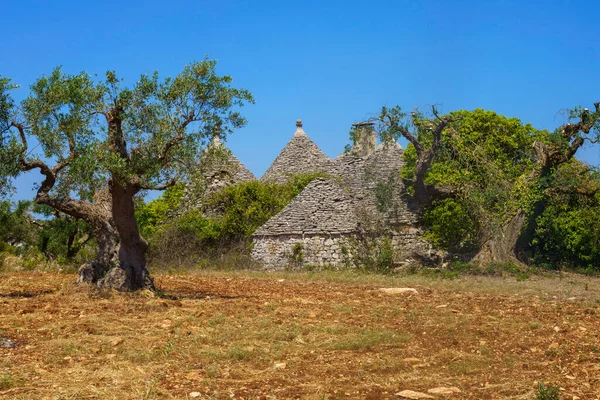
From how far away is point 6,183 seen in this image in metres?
15.9

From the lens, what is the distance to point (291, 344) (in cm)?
1122

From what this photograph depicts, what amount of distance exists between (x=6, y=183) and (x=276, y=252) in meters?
15.0

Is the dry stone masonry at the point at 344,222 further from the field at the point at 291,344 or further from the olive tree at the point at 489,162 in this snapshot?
the field at the point at 291,344

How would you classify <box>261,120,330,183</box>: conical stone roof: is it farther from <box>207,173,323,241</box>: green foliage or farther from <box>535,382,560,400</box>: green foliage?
<box>535,382,560,400</box>: green foliage

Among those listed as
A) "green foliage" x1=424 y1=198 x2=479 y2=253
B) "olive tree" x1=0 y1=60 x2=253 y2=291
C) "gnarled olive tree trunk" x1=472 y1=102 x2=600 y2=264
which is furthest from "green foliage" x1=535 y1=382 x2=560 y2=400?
"green foliage" x1=424 y1=198 x2=479 y2=253

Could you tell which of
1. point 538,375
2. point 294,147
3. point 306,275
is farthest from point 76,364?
point 294,147

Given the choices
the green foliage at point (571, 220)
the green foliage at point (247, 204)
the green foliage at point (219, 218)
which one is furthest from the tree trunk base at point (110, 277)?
the green foliage at point (571, 220)

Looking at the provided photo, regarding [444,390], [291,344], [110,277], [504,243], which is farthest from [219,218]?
[444,390]

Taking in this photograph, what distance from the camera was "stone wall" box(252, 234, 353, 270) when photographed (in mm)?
28594

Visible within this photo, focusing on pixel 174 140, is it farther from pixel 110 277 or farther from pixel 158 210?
pixel 158 210

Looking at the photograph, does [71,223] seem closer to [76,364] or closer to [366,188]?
[366,188]

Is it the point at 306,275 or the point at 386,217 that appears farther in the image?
the point at 386,217

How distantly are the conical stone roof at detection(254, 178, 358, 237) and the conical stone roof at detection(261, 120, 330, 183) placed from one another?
239 inches

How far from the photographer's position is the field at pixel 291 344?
8.71 meters
